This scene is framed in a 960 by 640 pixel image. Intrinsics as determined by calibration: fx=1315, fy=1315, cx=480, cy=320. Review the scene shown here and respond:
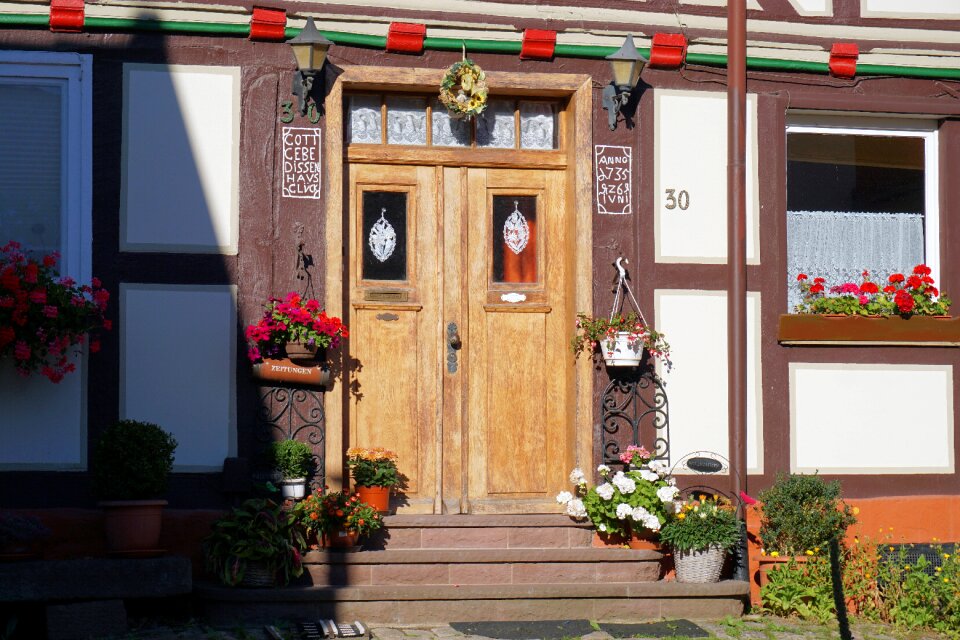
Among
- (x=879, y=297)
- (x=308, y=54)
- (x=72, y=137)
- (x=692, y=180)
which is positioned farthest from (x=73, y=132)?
(x=879, y=297)

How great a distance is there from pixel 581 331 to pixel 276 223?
2.02 m

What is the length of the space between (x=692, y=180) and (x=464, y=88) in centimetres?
160

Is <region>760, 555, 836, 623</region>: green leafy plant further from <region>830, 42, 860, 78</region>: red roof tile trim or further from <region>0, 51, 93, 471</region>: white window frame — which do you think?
<region>0, 51, 93, 471</region>: white window frame

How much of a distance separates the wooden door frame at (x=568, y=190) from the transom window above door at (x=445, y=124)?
0.12 metres

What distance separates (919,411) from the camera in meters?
8.66

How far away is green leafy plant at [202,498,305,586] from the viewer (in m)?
7.19

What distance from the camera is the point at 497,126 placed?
338 inches

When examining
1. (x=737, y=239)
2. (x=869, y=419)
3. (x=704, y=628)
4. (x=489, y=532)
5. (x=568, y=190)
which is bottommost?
(x=704, y=628)

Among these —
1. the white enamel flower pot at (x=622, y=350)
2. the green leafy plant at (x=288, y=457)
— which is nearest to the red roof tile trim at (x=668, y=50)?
the white enamel flower pot at (x=622, y=350)

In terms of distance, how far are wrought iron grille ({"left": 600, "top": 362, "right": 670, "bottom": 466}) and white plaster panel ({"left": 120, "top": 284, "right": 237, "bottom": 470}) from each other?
233 centimetres

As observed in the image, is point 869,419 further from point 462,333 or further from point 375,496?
point 375,496

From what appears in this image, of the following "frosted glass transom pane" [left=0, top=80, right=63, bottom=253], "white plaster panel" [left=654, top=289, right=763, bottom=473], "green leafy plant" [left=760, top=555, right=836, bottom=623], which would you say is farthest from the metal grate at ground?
"frosted glass transom pane" [left=0, top=80, right=63, bottom=253]

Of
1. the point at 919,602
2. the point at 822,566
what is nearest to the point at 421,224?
the point at 822,566

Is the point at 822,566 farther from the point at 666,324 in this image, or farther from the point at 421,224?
the point at 421,224
